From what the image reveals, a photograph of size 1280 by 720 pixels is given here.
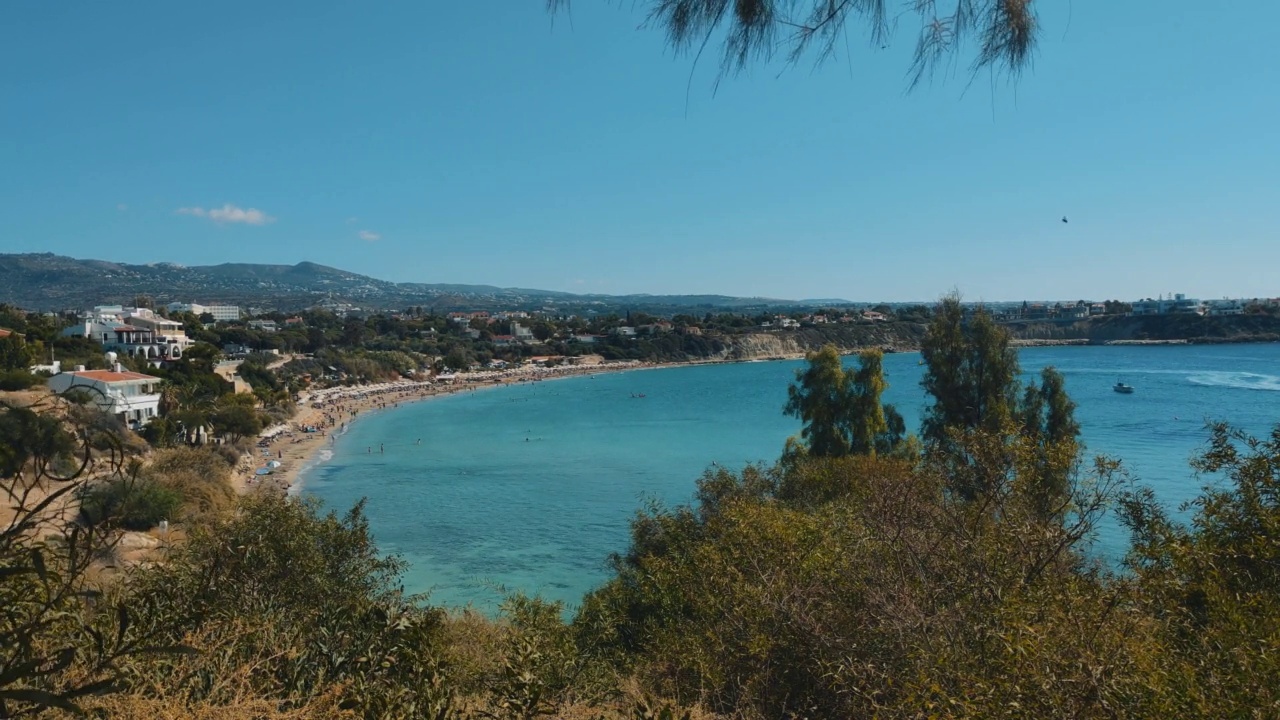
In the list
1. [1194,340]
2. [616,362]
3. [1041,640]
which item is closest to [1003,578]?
[1041,640]

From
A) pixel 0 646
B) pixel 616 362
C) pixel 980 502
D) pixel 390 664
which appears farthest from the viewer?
pixel 616 362

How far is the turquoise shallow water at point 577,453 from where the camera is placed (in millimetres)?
24312

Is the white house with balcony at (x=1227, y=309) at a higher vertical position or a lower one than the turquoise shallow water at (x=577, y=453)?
higher

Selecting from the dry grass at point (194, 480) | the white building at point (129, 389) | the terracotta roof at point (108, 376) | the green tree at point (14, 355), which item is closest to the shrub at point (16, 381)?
the white building at point (129, 389)

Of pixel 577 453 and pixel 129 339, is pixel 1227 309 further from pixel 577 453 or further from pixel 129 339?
pixel 129 339

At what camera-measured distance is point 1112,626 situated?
4.68 meters

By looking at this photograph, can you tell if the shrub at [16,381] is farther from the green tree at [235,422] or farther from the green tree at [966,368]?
the green tree at [966,368]

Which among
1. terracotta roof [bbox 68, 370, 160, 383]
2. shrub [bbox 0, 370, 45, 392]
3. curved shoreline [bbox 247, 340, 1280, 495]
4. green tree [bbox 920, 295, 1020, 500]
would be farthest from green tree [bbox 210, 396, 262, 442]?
green tree [bbox 920, 295, 1020, 500]

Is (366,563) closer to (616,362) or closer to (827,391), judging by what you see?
(827,391)

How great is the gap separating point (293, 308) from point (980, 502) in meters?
186

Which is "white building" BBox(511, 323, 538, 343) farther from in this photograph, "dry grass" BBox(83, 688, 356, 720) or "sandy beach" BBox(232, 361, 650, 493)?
"dry grass" BBox(83, 688, 356, 720)

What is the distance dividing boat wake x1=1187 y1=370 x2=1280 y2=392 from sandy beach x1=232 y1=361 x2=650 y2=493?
196 feet

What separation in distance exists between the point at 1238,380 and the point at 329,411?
71.1 meters

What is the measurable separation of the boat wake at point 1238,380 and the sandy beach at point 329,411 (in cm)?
5963
